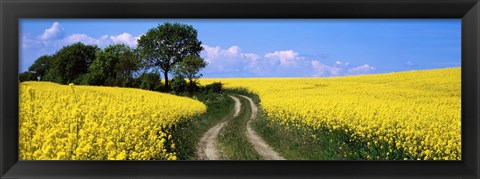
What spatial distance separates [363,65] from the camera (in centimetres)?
501

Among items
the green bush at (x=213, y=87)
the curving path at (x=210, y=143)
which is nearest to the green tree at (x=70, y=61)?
the green bush at (x=213, y=87)

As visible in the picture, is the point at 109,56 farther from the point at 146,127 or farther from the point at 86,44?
the point at 146,127

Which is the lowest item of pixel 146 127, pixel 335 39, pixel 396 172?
pixel 396 172

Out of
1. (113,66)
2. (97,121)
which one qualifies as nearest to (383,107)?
(113,66)

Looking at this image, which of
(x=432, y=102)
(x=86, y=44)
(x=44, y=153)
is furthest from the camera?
(x=432, y=102)

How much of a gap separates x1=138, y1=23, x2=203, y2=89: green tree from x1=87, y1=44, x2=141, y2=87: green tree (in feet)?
0.40

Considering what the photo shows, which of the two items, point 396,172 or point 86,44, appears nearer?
point 396,172

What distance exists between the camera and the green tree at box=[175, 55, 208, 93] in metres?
4.94

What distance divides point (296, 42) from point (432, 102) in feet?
4.79

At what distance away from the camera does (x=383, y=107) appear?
5324 millimetres

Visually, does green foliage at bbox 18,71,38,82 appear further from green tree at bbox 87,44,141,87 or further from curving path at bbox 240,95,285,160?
curving path at bbox 240,95,285,160

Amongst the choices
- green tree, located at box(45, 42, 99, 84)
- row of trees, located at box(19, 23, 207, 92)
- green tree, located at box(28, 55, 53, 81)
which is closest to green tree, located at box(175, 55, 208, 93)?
row of trees, located at box(19, 23, 207, 92)

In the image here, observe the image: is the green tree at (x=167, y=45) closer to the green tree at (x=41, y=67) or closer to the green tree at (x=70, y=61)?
the green tree at (x=70, y=61)
